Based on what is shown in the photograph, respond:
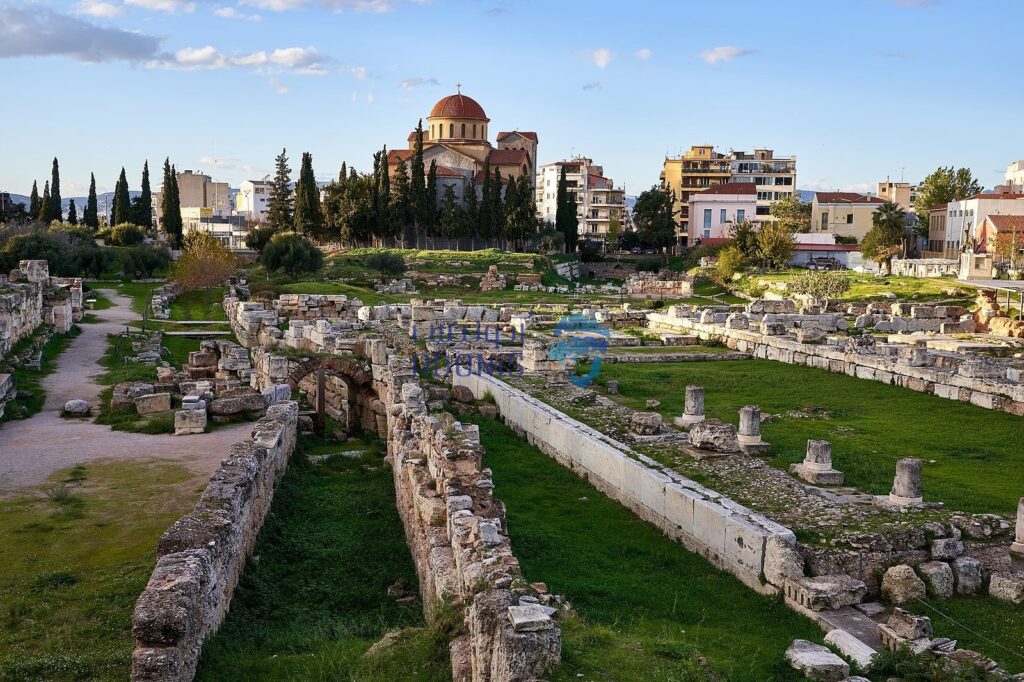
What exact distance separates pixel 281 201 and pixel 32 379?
53695mm

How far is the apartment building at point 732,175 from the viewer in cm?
9088

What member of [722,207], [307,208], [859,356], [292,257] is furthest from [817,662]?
[722,207]

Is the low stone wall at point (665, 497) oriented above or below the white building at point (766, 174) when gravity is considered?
below

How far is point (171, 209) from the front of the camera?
73.9m

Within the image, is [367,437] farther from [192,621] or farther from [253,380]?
[192,621]

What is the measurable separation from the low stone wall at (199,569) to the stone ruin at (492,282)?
4270cm

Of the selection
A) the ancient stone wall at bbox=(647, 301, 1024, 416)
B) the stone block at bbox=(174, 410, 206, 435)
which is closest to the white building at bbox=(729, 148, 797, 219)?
Result: the ancient stone wall at bbox=(647, 301, 1024, 416)

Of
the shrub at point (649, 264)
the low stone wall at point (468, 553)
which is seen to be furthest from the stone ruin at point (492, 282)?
the low stone wall at point (468, 553)

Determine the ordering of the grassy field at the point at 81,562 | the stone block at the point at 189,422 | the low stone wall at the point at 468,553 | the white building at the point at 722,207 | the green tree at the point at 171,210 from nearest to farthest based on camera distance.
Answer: the low stone wall at the point at 468,553 → the grassy field at the point at 81,562 → the stone block at the point at 189,422 → the green tree at the point at 171,210 → the white building at the point at 722,207

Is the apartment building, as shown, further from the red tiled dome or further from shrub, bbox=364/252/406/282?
shrub, bbox=364/252/406/282

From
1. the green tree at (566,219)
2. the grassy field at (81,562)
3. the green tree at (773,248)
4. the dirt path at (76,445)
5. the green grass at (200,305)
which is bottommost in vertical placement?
the grassy field at (81,562)

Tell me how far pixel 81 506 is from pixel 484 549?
7.82 m

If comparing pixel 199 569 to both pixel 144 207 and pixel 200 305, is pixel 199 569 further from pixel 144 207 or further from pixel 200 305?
pixel 144 207

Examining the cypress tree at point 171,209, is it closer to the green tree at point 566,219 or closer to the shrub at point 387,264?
the shrub at point 387,264
